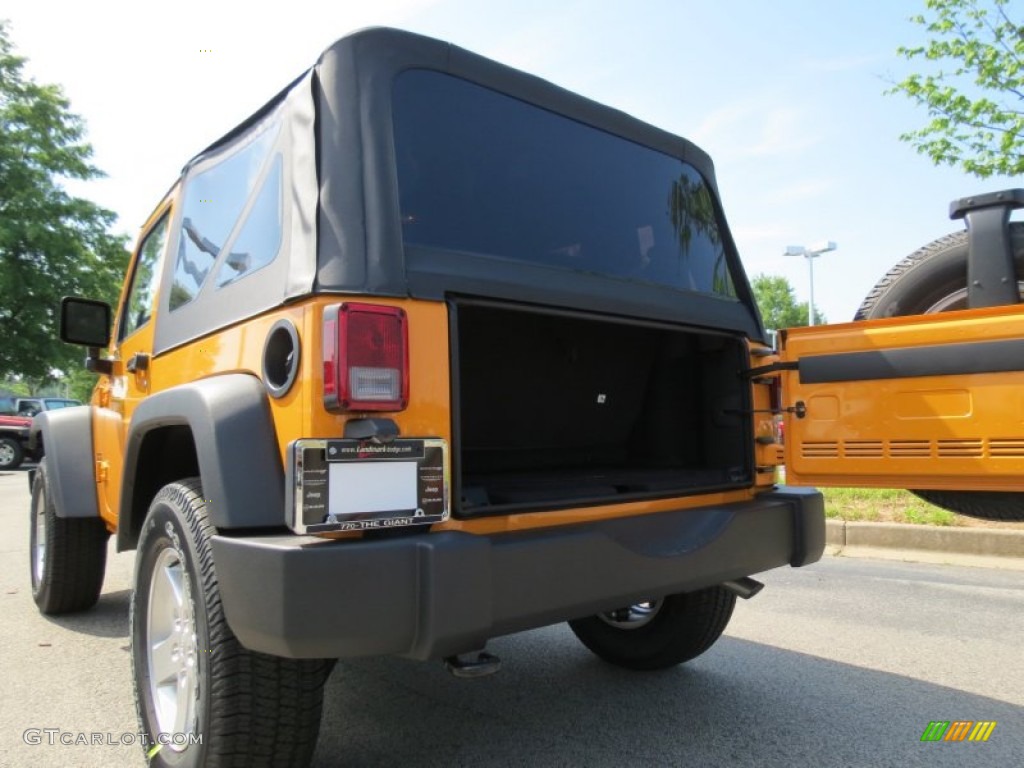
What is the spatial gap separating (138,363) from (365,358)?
1730mm

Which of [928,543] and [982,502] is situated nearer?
[982,502]

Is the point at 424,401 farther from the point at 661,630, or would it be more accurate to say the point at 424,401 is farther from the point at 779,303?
the point at 779,303

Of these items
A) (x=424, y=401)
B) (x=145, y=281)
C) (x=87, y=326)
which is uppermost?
(x=145, y=281)

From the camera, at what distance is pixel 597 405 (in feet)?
10.4

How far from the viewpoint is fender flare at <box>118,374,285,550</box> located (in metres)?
1.79

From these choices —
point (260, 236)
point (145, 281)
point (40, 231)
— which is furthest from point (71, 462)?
point (40, 231)

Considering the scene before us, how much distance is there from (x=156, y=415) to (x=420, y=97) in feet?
4.16

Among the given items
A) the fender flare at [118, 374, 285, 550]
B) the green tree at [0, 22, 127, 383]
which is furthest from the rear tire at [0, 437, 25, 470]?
the fender flare at [118, 374, 285, 550]

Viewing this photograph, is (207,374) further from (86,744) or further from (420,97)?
(86,744)

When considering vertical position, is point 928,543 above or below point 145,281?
below

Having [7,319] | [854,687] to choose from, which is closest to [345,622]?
[854,687]

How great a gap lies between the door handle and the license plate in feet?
5.37

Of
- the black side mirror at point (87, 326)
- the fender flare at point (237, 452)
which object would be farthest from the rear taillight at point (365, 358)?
the black side mirror at point (87, 326)

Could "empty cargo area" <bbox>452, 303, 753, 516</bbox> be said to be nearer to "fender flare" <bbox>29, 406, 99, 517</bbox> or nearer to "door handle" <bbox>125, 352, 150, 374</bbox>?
"door handle" <bbox>125, 352, 150, 374</bbox>
